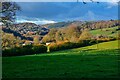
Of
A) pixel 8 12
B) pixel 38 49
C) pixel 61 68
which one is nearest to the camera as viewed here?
pixel 61 68

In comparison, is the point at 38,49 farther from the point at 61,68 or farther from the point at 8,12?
the point at 61,68

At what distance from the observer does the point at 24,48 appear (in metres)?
60.9

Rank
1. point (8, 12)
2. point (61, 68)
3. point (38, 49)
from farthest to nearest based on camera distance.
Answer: point (38, 49)
point (8, 12)
point (61, 68)

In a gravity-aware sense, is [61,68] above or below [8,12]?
below

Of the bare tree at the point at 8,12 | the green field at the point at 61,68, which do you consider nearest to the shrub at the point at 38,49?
the bare tree at the point at 8,12

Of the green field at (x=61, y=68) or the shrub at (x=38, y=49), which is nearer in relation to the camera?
the green field at (x=61, y=68)

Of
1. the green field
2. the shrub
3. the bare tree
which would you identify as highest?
the bare tree

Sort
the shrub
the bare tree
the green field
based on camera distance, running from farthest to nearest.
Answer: the shrub → the bare tree → the green field

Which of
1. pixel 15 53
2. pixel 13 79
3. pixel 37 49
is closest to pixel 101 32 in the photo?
pixel 37 49

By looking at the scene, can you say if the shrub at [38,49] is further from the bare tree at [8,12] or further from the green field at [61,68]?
the green field at [61,68]

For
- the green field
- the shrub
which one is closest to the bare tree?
the green field

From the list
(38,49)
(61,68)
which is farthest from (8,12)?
(38,49)

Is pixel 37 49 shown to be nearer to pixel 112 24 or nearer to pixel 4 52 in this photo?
pixel 4 52

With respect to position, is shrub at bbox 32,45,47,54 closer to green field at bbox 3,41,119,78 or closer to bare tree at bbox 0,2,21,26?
bare tree at bbox 0,2,21,26
